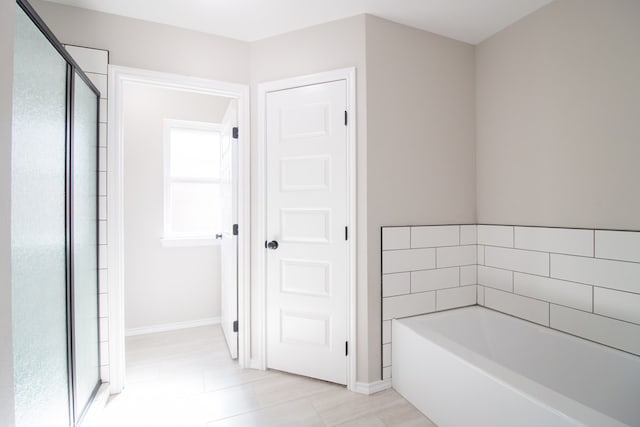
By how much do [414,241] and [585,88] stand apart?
1257 mm

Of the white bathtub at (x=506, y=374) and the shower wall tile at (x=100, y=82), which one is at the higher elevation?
the shower wall tile at (x=100, y=82)

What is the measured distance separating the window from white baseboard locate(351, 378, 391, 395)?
1976 mm

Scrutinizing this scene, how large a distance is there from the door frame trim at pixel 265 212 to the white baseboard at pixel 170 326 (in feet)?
3.58

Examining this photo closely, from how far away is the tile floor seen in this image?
1.60 metres

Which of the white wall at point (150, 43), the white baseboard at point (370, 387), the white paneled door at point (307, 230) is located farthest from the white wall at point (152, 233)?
the white baseboard at point (370, 387)

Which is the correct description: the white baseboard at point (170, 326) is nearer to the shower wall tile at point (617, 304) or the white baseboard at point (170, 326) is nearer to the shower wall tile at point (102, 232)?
the shower wall tile at point (102, 232)

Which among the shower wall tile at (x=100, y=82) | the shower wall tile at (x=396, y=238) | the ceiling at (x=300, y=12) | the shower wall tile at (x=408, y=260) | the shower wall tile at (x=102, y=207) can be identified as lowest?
the shower wall tile at (x=408, y=260)

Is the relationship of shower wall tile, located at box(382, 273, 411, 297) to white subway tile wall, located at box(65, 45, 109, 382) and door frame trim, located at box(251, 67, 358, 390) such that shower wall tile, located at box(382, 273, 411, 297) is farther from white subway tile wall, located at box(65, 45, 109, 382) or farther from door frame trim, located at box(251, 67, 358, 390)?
white subway tile wall, located at box(65, 45, 109, 382)

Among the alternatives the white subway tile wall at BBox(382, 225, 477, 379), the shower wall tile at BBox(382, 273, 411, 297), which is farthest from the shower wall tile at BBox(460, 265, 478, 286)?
the shower wall tile at BBox(382, 273, 411, 297)

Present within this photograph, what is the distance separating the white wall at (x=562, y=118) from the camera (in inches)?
56.4

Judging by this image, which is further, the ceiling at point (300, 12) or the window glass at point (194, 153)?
the window glass at point (194, 153)

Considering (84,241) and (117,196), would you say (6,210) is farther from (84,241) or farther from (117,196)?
(117,196)

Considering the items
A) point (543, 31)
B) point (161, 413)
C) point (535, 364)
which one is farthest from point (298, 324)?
point (543, 31)

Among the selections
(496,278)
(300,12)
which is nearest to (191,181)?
(300,12)
